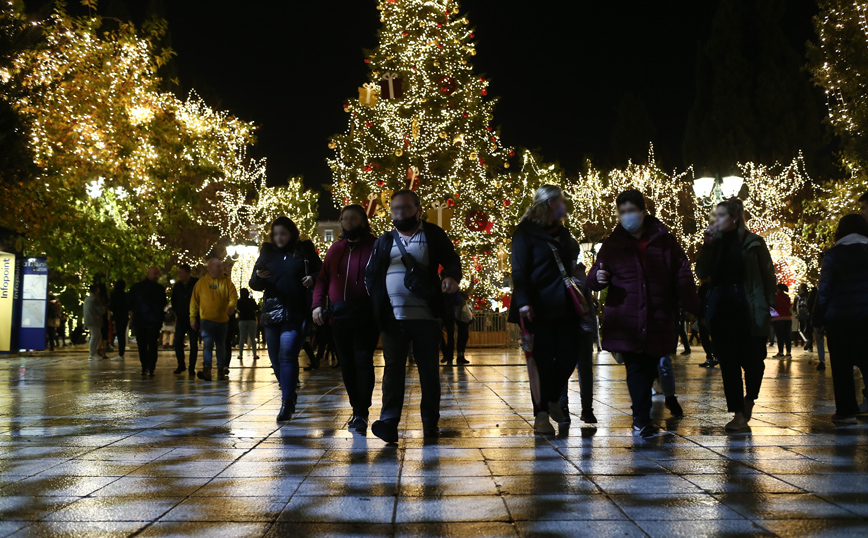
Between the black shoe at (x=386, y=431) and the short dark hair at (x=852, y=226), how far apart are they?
432cm

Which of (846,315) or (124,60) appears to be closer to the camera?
(846,315)

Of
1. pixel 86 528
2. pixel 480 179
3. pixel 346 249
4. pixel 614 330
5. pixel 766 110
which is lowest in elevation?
pixel 86 528

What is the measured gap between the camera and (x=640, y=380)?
7164 millimetres

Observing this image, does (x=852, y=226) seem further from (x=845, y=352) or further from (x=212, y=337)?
(x=212, y=337)

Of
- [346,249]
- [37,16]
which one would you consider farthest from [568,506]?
[37,16]

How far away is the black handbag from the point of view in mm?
7023

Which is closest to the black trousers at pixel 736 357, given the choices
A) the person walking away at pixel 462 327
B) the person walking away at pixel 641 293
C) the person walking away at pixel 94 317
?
the person walking away at pixel 641 293

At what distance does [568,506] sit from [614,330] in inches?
107

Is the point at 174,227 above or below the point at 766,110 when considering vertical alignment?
below

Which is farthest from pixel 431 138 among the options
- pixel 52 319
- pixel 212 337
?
pixel 212 337

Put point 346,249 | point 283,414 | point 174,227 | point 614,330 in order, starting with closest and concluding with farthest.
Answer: point 614,330, point 346,249, point 283,414, point 174,227

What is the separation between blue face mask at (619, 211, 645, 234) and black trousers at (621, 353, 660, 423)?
926 millimetres

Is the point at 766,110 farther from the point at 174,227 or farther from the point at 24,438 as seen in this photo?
the point at 24,438

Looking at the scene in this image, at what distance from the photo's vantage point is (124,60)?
21.2 metres
